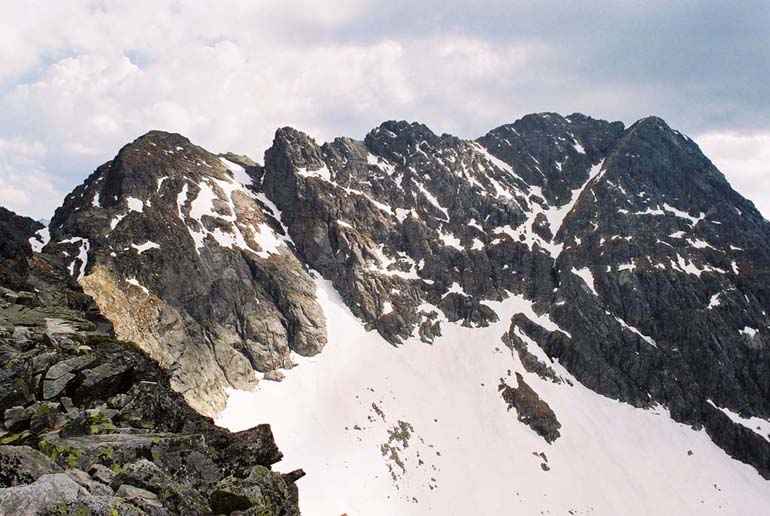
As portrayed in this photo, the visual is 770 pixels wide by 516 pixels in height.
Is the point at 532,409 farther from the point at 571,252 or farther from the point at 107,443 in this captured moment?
the point at 107,443

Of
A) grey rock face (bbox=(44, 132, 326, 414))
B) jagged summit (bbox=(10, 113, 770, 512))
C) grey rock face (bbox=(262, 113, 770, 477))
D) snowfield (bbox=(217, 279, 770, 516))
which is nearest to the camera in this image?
snowfield (bbox=(217, 279, 770, 516))

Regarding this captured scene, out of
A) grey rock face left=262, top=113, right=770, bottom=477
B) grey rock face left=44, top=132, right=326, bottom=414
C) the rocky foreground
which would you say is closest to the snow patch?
grey rock face left=44, top=132, right=326, bottom=414

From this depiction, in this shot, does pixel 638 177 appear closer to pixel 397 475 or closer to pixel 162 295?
pixel 397 475

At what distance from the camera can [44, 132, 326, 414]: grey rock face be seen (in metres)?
67.5

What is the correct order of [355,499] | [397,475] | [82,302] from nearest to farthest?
[82,302]
[355,499]
[397,475]

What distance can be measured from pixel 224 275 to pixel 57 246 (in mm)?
25928

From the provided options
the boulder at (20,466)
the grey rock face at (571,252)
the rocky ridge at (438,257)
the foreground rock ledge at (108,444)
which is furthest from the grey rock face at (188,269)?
the boulder at (20,466)

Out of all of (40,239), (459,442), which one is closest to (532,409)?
(459,442)

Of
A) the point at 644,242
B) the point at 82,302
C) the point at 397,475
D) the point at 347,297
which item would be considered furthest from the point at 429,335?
the point at 82,302

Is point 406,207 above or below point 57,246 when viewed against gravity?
above

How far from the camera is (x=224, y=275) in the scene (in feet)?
284

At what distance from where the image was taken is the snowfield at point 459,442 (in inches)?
2591

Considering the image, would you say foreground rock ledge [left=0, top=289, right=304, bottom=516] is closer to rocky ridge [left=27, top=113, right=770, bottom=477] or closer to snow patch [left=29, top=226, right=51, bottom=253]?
rocky ridge [left=27, top=113, right=770, bottom=477]

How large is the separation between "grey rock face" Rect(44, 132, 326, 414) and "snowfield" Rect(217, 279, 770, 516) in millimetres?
5820
